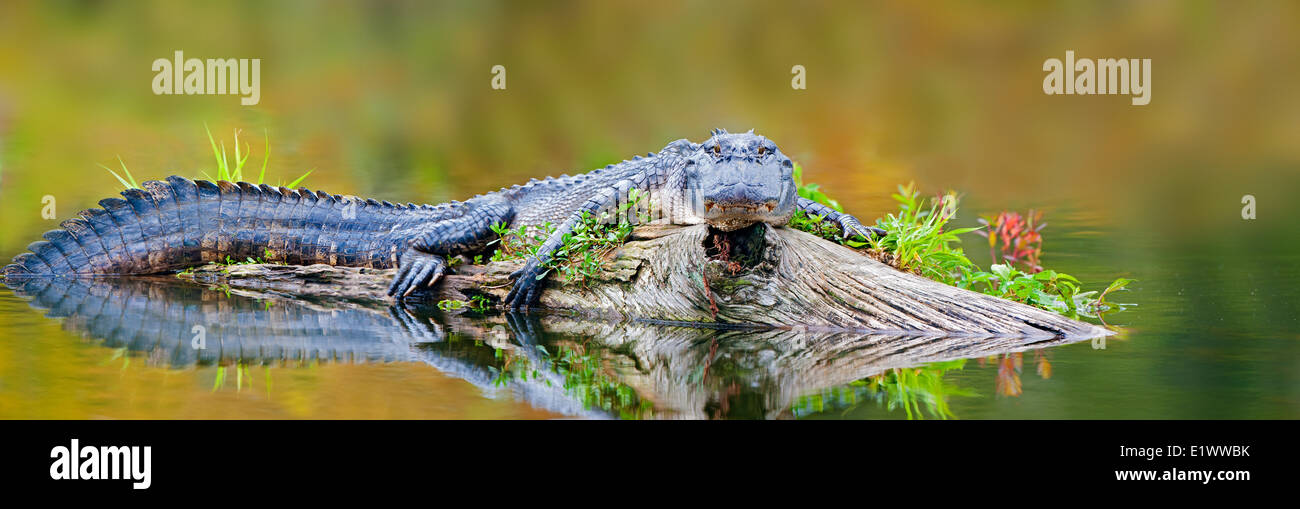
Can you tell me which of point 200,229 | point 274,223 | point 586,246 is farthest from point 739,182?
point 200,229

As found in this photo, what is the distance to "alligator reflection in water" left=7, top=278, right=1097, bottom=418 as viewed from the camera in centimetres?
344

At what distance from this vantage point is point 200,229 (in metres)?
6.34

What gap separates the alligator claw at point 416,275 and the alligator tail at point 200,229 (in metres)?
0.55

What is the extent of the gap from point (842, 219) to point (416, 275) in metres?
2.38

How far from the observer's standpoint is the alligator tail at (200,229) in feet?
20.7

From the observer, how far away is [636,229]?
537 cm

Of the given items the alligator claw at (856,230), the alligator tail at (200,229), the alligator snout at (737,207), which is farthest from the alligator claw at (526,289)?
the alligator claw at (856,230)

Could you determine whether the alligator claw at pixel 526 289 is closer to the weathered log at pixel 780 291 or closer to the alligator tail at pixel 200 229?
the weathered log at pixel 780 291

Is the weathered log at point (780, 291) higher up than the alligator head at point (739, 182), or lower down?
lower down

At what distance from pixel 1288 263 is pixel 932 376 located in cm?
443

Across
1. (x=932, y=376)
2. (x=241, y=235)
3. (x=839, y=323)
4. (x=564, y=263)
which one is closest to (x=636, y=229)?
(x=564, y=263)

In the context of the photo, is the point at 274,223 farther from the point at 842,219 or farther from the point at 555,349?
the point at 842,219

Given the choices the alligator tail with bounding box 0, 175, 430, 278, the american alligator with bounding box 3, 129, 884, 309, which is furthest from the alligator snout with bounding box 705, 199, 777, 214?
the alligator tail with bounding box 0, 175, 430, 278
